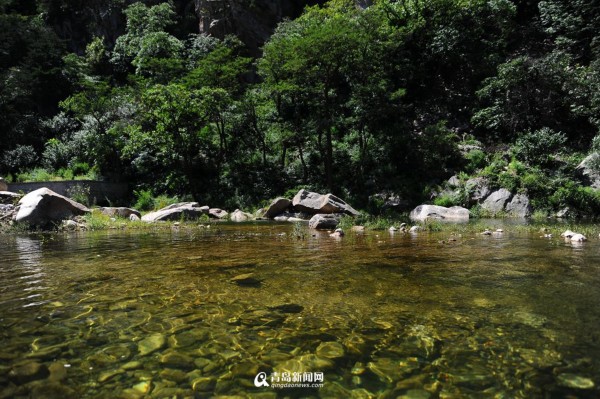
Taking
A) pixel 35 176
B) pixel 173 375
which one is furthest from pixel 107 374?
pixel 35 176

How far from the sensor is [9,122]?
3172cm

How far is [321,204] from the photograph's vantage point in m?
20.8

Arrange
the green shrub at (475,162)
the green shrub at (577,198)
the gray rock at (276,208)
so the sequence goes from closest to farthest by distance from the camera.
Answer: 1. the green shrub at (577,198)
2. the gray rock at (276,208)
3. the green shrub at (475,162)

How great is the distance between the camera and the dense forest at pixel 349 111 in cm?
2392

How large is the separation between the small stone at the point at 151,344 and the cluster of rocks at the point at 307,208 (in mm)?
15956

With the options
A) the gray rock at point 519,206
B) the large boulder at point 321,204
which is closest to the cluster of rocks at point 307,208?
the large boulder at point 321,204

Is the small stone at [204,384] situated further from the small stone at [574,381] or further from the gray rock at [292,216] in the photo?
the gray rock at [292,216]

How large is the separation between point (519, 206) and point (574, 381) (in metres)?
21.6

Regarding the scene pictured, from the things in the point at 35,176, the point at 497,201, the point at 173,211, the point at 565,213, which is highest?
the point at 35,176

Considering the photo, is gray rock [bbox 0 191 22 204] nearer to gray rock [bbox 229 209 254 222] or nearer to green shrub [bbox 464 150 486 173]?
gray rock [bbox 229 209 254 222]

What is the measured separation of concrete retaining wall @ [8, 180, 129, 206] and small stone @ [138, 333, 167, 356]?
22.8 metres

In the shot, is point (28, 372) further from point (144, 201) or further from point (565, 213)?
point (144, 201)

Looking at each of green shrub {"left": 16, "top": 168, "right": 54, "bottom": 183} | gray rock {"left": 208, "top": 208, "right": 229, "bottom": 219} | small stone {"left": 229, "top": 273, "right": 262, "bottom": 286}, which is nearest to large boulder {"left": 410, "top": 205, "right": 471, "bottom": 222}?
gray rock {"left": 208, "top": 208, "right": 229, "bottom": 219}

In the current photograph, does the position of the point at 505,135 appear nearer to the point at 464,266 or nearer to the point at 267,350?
the point at 464,266
